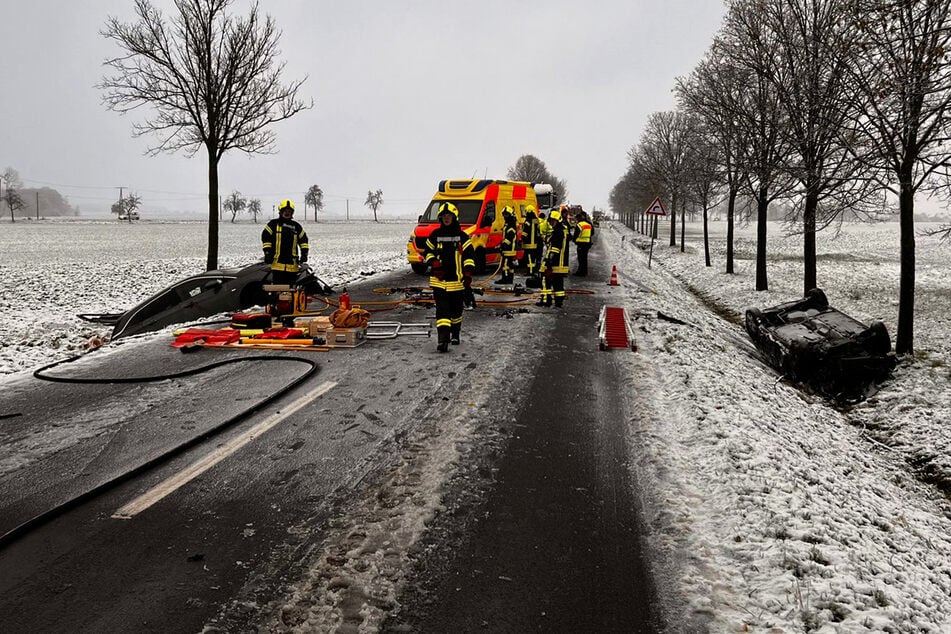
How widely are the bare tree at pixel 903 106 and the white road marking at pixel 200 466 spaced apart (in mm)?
8694

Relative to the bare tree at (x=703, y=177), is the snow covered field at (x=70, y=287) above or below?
below

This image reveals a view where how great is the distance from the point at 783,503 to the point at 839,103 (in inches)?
373

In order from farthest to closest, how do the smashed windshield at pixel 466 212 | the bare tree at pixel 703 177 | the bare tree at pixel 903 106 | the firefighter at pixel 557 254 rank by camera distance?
the bare tree at pixel 703 177
the smashed windshield at pixel 466 212
the firefighter at pixel 557 254
the bare tree at pixel 903 106

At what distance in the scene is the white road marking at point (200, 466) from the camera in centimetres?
369

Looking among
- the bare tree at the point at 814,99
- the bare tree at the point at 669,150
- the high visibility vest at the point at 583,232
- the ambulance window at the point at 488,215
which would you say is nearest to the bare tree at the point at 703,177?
the bare tree at the point at 669,150

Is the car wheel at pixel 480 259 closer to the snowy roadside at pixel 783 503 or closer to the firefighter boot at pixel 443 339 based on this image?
the firefighter boot at pixel 443 339

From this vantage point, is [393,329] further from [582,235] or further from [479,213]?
[582,235]

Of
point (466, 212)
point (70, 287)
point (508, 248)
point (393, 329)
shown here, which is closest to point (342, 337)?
point (393, 329)

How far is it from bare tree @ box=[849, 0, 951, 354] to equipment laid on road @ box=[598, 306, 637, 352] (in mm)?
4723

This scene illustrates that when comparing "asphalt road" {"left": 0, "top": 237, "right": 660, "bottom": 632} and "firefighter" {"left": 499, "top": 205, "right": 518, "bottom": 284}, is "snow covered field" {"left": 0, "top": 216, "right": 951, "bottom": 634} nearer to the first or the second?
"asphalt road" {"left": 0, "top": 237, "right": 660, "bottom": 632}

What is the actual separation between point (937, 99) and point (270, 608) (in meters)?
11.2

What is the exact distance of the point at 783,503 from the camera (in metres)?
3.87

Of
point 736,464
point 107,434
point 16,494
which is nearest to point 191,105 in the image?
point 107,434

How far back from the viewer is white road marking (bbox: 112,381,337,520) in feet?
12.1
